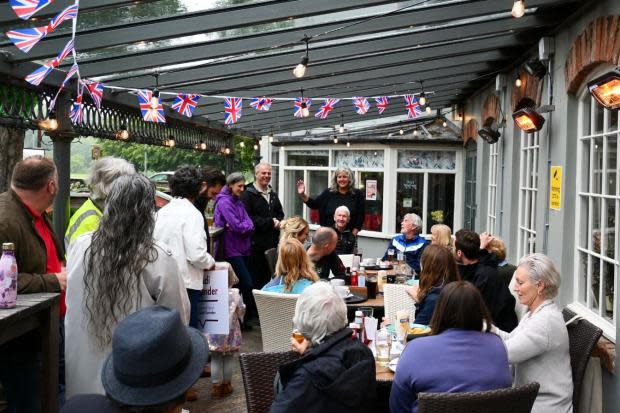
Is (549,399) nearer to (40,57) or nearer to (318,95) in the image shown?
(40,57)

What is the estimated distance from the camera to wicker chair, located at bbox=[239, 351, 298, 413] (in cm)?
299

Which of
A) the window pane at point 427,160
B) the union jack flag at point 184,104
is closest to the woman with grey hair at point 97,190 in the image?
the union jack flag at point 184,104

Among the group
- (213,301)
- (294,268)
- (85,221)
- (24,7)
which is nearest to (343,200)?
(294,268)

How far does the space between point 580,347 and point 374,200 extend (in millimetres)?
9804

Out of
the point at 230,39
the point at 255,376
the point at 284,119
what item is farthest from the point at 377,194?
the point at 255,376

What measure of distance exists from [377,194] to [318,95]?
380 centimetres

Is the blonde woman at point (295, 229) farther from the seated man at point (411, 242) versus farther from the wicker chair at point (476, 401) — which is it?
the wicker chair at point (476, 401)

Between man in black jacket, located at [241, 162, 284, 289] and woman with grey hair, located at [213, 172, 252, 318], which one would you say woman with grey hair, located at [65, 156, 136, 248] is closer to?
woman with grey hair, located at [213, 172, 252, 318]

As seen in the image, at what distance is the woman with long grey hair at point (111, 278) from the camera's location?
2.66 meters

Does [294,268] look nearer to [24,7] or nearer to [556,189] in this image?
[24,7]

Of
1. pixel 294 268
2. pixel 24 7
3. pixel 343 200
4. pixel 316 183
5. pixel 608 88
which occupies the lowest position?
pixel 294 268

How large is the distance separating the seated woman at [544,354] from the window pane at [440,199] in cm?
953

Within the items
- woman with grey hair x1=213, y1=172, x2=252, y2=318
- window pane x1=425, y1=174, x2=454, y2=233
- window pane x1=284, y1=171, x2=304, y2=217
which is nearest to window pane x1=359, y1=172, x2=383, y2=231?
window pane x1=425, y1=174, x2=454, y2=233

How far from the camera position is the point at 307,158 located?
15.0 m
